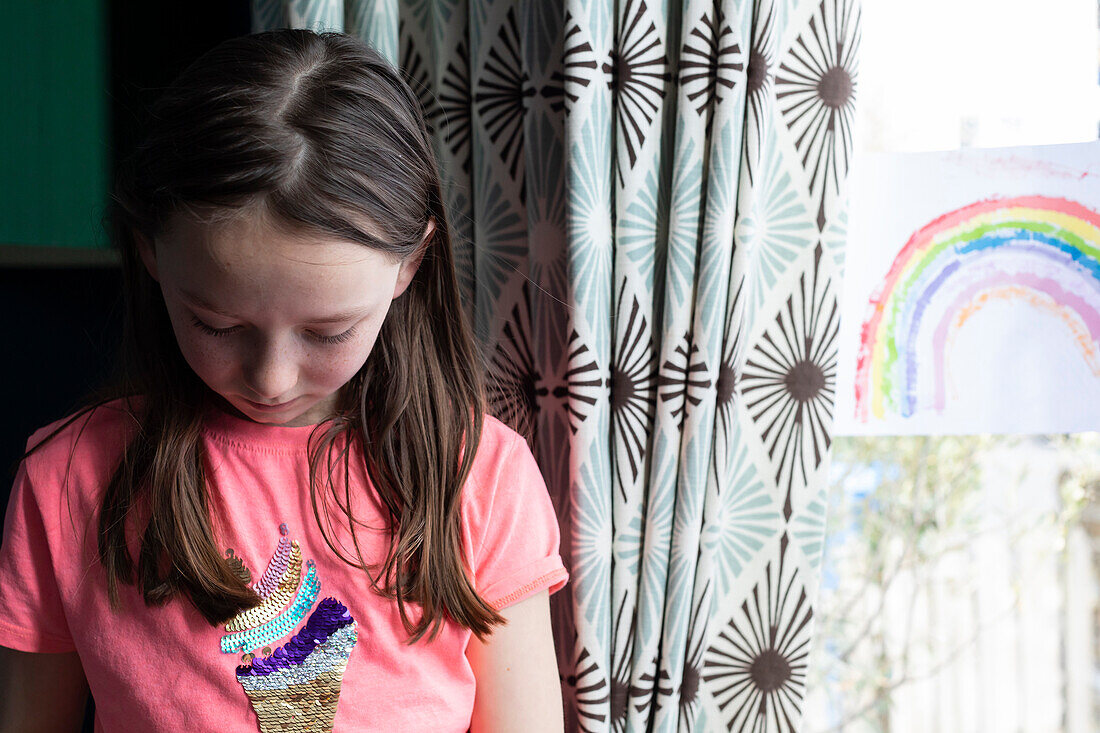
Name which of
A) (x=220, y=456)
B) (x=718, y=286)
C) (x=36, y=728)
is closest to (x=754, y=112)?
(x=718, y=286)

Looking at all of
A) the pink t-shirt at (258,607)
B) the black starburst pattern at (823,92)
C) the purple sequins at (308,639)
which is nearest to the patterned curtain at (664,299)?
the black starburst pattern at (823,92)

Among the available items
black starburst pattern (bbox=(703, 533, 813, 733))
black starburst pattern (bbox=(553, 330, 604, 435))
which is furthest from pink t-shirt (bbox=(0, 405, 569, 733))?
black starburst pattern (bbox=(703, 533, 813, 733))

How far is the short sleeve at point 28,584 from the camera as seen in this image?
2.29ft

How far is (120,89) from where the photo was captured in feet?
3.17

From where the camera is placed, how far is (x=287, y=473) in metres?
0.73

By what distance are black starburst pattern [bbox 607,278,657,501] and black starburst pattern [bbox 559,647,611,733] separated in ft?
0.55

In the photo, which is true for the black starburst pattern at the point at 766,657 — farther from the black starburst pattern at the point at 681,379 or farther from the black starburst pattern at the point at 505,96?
the black starburst pattern at the point at 505,96

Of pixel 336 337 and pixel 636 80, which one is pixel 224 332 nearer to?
pixel 336 337

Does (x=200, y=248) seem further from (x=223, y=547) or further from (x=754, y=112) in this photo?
(x=754, y=112)

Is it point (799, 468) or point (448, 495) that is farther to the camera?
point (799, 468)

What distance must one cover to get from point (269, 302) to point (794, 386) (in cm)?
51

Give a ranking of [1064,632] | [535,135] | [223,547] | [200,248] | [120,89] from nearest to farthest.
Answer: [200,248] < [223,547] < [535,135] < [120,89] < [1064,632]

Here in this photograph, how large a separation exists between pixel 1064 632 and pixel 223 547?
115 cm

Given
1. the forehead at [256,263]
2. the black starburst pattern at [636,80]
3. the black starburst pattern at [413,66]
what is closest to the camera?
the forehead at [256,263]
